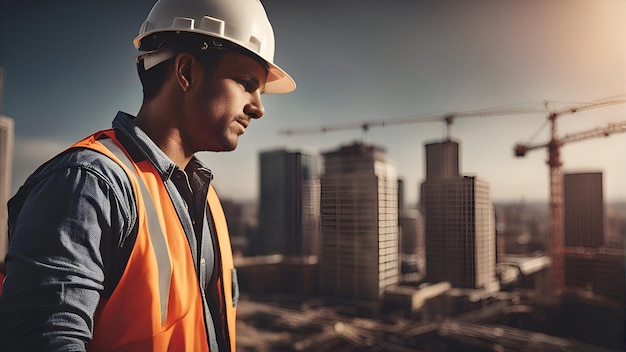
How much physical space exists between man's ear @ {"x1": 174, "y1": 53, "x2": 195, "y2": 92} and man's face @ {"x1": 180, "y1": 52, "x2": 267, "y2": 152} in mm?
21

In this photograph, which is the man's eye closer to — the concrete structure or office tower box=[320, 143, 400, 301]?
office tower box=[320, 143, 400, 301]

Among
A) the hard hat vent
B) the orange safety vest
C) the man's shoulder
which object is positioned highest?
the hard hat vent

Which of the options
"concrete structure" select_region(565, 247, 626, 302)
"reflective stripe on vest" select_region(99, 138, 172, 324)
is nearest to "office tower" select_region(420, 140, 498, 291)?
"concrete structure" select_region(565, 247, 626, 302)

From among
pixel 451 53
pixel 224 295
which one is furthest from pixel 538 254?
pixel 224 295

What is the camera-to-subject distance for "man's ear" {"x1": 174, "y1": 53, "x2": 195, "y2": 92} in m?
1.19

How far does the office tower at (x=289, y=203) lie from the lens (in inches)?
125

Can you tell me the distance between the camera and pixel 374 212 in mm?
2926

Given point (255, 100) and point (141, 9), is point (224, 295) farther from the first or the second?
point (141, 9)

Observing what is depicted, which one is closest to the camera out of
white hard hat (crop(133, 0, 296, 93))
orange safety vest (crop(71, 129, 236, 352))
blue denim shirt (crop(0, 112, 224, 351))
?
blue denim shirt (crop(0, 112, 224, 351))

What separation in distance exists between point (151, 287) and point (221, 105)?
22.7 inches

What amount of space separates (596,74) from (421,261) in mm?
1987

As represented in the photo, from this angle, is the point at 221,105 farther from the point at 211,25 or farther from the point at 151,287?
the point at 151,287

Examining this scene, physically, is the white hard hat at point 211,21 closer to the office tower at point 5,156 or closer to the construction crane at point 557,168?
the construction crane at point 557,168

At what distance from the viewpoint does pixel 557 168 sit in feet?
10.2
